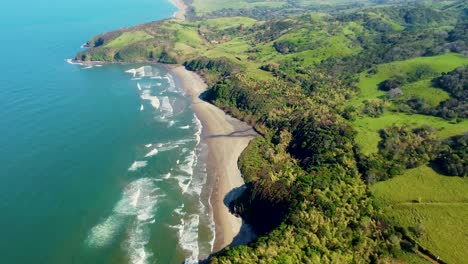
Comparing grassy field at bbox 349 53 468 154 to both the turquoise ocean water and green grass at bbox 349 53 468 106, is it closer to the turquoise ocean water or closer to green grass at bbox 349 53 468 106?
green grass at bbox 349 53 468 106

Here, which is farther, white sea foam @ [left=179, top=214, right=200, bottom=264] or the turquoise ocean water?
the turquoise ocean water

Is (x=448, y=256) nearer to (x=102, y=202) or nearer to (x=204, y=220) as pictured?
(x=204, y=220)

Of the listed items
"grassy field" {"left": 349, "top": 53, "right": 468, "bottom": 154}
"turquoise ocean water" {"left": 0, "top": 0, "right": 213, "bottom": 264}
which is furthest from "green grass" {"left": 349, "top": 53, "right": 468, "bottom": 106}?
"turquoise ocean water" {"left": 0, "top": 0, "right": 213, "bottom": 264}

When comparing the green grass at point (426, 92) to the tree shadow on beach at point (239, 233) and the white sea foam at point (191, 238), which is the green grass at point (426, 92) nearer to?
the tree shadow on beach at point (239, 233)

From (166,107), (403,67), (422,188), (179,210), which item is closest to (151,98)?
(166,107)

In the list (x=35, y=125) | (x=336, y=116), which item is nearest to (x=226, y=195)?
(x=336, y=116)
